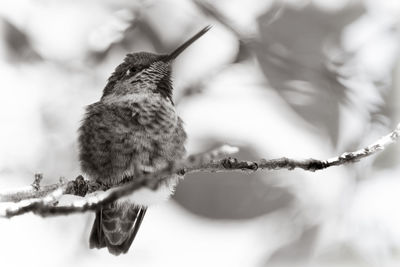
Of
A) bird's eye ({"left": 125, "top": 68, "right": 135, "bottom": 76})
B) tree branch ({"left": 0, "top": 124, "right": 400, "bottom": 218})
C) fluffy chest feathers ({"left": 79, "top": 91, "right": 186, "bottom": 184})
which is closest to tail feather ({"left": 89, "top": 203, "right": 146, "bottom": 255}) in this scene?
fluffy chest feathers ({"left": 79, "top": 91, "right": 186, "bottom": 184})

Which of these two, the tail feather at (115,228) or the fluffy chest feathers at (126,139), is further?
the tail feather at (115,228)

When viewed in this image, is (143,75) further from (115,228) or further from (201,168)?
(201,168)

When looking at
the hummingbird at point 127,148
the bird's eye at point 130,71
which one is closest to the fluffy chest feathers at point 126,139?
the hummingbird at point 127,148

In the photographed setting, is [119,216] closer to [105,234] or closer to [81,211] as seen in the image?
[105,234]

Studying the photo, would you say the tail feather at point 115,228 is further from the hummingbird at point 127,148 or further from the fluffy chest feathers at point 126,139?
the fluffy chest feathers at point 126,139

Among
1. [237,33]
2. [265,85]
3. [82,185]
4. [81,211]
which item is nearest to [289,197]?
[265,85]

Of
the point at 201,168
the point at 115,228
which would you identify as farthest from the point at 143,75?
the point at 201,168

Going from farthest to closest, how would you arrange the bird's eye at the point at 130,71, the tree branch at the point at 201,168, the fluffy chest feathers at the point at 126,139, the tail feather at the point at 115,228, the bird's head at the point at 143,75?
the bird's eye at the point at 130,71, the bird's head at the point at 143,75, the tail feather at the point at 115,228, the fluffy chest feathers at the point at 126,139, the tree branch at the point at 201,168
